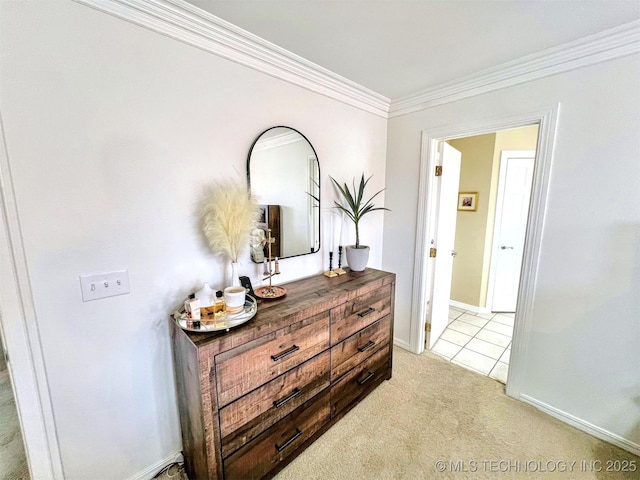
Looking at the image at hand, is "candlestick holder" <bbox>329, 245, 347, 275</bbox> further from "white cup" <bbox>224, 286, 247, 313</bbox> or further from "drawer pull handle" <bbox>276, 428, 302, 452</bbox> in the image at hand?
"drawer pull handle" <bbox>276, 428, 302, 452</bbox>

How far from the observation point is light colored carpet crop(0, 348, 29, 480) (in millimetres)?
1369

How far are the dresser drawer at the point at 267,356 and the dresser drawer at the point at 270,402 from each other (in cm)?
5

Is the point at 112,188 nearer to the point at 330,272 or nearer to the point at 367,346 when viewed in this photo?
the point at 330,272

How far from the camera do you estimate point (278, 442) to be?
1369mm

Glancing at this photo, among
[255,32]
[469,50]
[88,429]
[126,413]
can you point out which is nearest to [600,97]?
[469,50]

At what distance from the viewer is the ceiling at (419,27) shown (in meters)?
1.22

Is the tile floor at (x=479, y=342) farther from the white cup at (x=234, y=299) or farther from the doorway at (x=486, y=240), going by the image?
the white cup at (x=234, y=299)

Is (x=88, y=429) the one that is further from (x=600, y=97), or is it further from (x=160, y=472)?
(x=600, y=97)

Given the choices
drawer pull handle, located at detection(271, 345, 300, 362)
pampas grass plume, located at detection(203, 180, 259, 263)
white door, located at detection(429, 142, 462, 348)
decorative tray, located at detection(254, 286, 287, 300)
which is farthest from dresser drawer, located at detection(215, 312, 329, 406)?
white door, located at detection(429, 142, 462, 348)

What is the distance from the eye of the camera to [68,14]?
1021mm

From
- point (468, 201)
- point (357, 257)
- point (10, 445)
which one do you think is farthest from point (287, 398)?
point (468, 201)

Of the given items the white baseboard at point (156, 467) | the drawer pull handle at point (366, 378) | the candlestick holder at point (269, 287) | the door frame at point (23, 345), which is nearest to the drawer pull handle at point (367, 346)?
the drawer pull handle at point (366, 378)

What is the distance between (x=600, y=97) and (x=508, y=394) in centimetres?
207

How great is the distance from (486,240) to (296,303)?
2.87 meters
